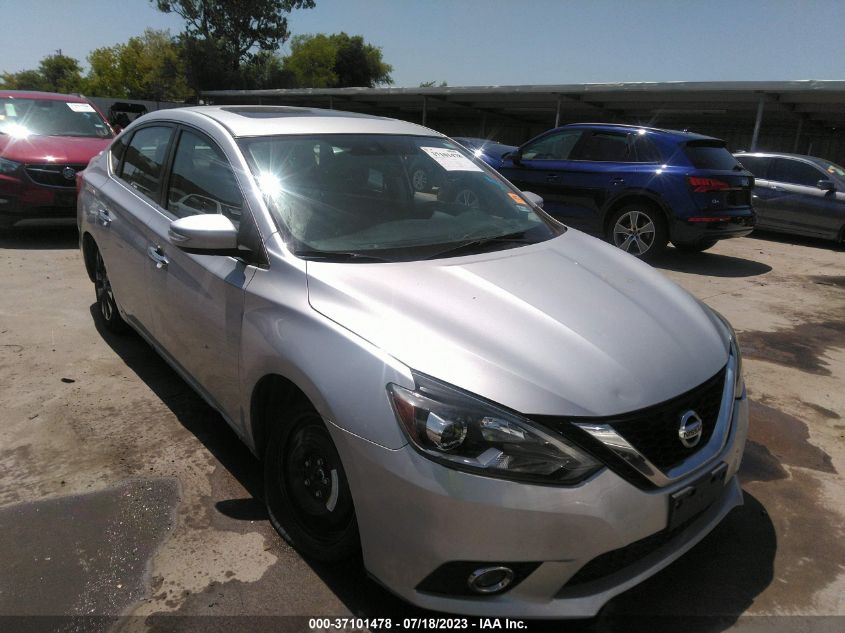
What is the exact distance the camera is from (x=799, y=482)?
3088 mm

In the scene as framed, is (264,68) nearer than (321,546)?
No

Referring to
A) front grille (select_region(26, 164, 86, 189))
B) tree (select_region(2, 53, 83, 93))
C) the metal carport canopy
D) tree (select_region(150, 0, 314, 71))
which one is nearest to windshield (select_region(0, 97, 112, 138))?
front grille (select_region(26, 164, 86, 189))

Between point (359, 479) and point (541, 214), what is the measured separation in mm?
2007

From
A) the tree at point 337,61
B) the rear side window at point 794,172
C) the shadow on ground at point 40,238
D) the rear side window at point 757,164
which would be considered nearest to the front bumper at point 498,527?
the shadow on ground at point 40,238

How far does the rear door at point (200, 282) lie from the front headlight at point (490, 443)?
1.08 meters

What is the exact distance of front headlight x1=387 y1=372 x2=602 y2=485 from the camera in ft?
5.74

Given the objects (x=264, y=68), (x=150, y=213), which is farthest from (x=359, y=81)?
(x=150, y=213)

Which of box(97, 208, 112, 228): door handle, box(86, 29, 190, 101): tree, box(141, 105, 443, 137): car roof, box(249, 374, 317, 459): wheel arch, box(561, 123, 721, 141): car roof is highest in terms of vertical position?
box(86, 29, 190, 101): tree

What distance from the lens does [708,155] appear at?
7996 mm

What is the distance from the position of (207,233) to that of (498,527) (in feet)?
5.24

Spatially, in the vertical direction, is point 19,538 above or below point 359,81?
below

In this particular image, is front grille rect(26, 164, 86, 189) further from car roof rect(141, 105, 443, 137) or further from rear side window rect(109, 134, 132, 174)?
car roof rect(141, 105, 443, 137)

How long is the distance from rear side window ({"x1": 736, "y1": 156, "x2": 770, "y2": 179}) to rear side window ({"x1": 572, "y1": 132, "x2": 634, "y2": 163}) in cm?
408

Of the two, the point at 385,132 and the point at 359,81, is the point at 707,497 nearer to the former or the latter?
the point at 385,132
